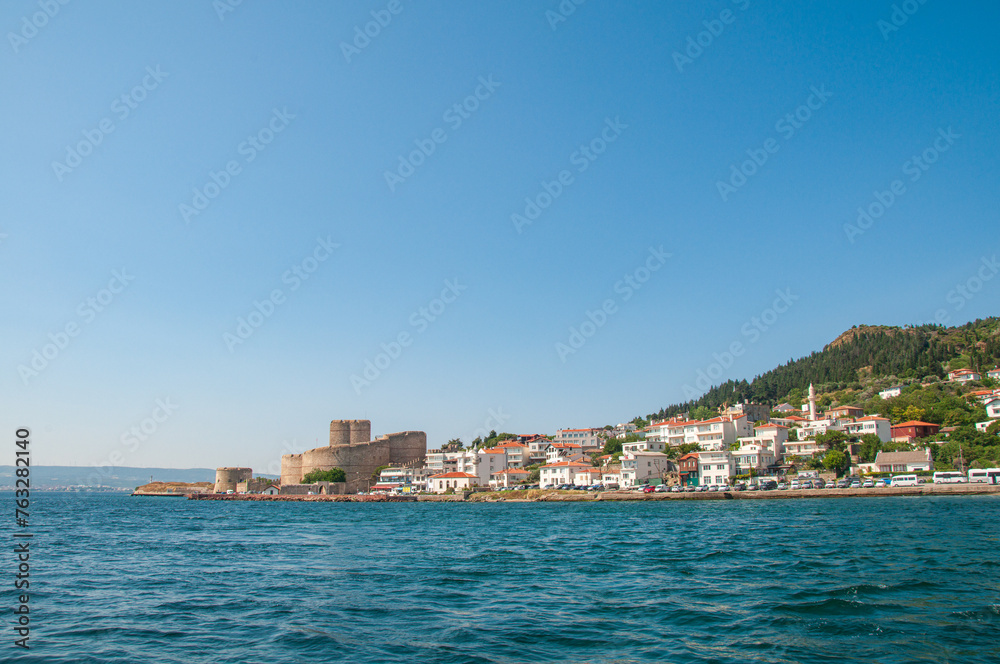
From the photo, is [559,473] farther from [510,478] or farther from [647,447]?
[647,447]

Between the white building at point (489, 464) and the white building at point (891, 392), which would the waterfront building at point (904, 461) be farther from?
the white building at point (489, 464)

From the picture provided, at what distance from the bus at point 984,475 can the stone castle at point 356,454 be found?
5491cm

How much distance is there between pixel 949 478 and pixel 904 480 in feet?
10.6

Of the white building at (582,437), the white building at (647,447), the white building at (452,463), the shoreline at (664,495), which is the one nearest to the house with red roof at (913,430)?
the shoreline at (664,495)

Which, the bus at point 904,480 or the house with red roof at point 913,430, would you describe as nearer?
the bus at point 904,480

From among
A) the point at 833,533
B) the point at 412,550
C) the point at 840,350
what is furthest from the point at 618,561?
the point at 840,350

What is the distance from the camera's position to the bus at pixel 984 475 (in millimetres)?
44656

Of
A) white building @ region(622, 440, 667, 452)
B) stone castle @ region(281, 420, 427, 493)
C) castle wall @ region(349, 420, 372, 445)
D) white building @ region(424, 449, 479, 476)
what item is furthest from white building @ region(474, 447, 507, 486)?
castle wall @ region(349, 420, 372, 445)

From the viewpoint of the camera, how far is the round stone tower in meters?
82.7

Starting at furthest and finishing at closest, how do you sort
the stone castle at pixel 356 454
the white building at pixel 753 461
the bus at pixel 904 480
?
the stone castle at pixel 356 454, the white building at pixel 753 461, the bus at pixel 904 480

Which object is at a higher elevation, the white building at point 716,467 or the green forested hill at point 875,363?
the green forested hill at point 875,363

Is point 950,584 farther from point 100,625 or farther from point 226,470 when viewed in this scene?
point 226,470

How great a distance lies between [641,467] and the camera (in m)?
58.9

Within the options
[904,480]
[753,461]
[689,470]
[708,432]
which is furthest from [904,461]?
[708,432]
